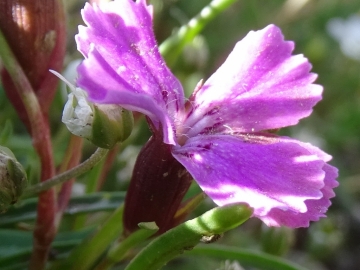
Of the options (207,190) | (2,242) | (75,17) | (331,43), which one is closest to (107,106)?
(207,190)

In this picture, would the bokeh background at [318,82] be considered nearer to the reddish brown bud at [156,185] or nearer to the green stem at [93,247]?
the green stem at [93,247]

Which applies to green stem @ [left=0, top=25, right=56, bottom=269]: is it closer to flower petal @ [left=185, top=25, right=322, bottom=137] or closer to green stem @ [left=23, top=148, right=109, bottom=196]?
green stem @ [left=23, top=148, right=109, bottom=196]

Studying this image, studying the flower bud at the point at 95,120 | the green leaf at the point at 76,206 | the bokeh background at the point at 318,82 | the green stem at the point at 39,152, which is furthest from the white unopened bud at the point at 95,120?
the bokeh background at the point at 318,82

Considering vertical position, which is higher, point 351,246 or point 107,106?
point 107,106

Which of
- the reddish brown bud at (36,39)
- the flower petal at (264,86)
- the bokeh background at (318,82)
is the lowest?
the bokeh background at (318,82)

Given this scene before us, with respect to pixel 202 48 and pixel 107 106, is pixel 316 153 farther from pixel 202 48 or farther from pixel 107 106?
pixel 202 48
